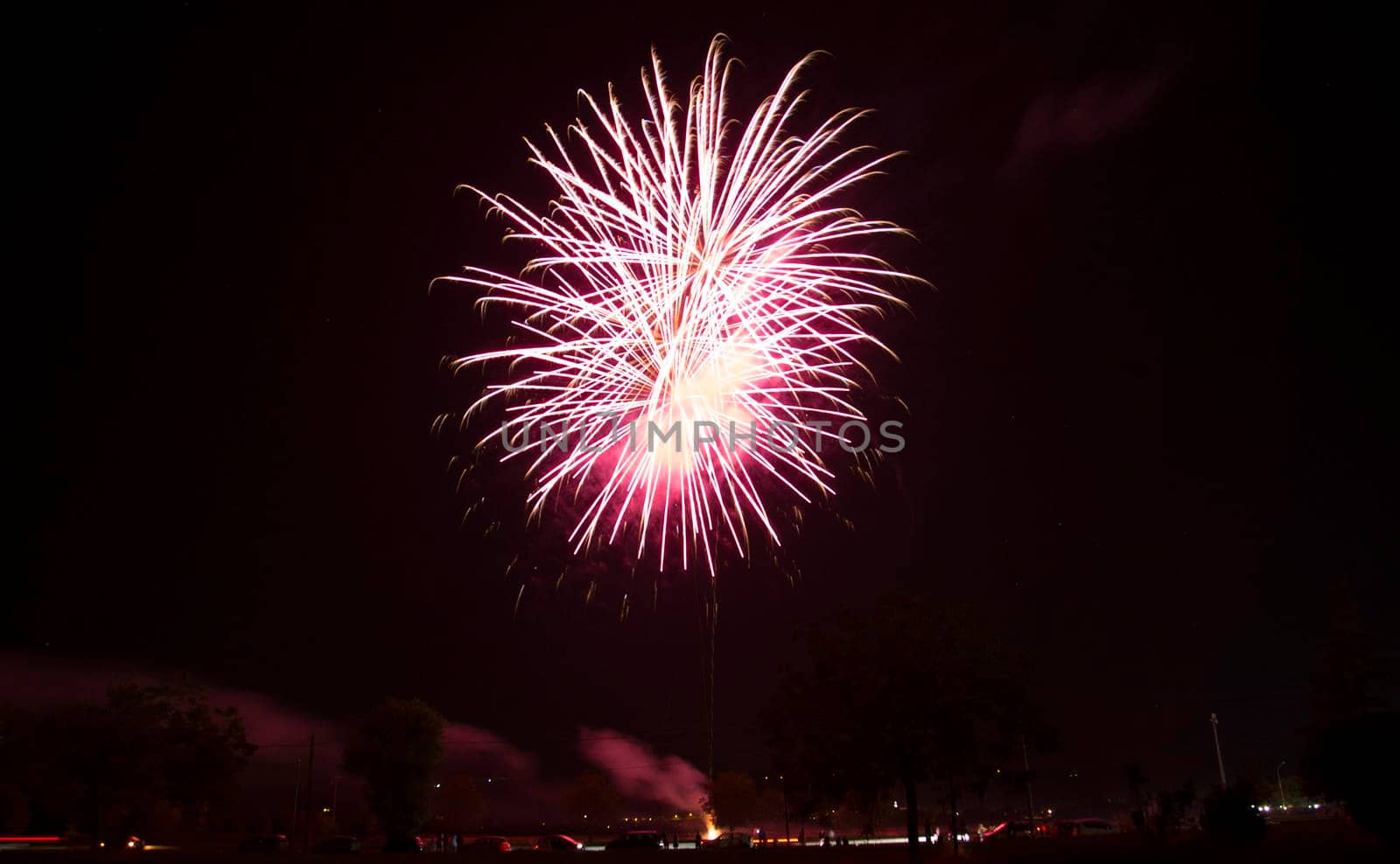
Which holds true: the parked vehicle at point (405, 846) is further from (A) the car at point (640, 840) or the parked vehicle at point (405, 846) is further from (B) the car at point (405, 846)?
(A) the car at point (640, 840)

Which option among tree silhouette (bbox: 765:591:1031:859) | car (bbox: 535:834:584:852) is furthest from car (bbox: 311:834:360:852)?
tree silhouette (bbox: 765:591:1031:859)

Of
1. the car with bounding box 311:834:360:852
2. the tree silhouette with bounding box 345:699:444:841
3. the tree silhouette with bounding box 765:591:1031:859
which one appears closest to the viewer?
the tree silhouette with bounding box 765:591:1031:859

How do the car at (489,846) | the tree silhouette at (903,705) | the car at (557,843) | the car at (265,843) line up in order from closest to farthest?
the tree silhouette at (903,705), the car at (489,846), the car at (557,843), the car at (265,843)

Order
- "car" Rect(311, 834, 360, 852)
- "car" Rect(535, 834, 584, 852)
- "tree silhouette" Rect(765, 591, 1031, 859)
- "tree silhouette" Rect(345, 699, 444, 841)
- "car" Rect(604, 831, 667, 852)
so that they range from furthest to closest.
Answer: "tree silhouette" Rect(345, 699, 444, 841) < "car" Rect(535, 834, 584, 852) < "car" Rect(604, 831, 667, 852) < "car" Rect(311, 834, 360, 852) < "tree silhouette" Rect(765, 591, 1031, 859)

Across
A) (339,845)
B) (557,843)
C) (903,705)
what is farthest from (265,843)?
(903,705)

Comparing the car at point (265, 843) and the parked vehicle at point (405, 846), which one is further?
the car at point (265, 843)

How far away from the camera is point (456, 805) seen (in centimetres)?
11619

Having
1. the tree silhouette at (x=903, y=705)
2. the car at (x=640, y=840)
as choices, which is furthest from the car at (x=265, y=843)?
the tree silhouette at (x=903, y=705)

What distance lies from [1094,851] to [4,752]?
5199 cm

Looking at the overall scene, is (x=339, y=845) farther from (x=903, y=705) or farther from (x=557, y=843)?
(x=903, y=705)

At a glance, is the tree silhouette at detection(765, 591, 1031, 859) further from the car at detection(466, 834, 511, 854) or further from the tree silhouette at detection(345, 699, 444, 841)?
the tree silhouette at detection(345, 699, 444, 841)

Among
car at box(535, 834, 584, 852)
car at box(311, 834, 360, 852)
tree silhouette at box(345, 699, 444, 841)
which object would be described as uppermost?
tree silhouette at box(345, 699, 444, 841)

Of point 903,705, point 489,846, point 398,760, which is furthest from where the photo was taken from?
point 398,760

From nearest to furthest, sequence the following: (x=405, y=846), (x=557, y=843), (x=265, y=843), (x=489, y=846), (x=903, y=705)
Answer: (x=903, y=705)
(x=405, y=846)
(x=489, y=846)
(x=557, y=843)
(x=265, y=843)
